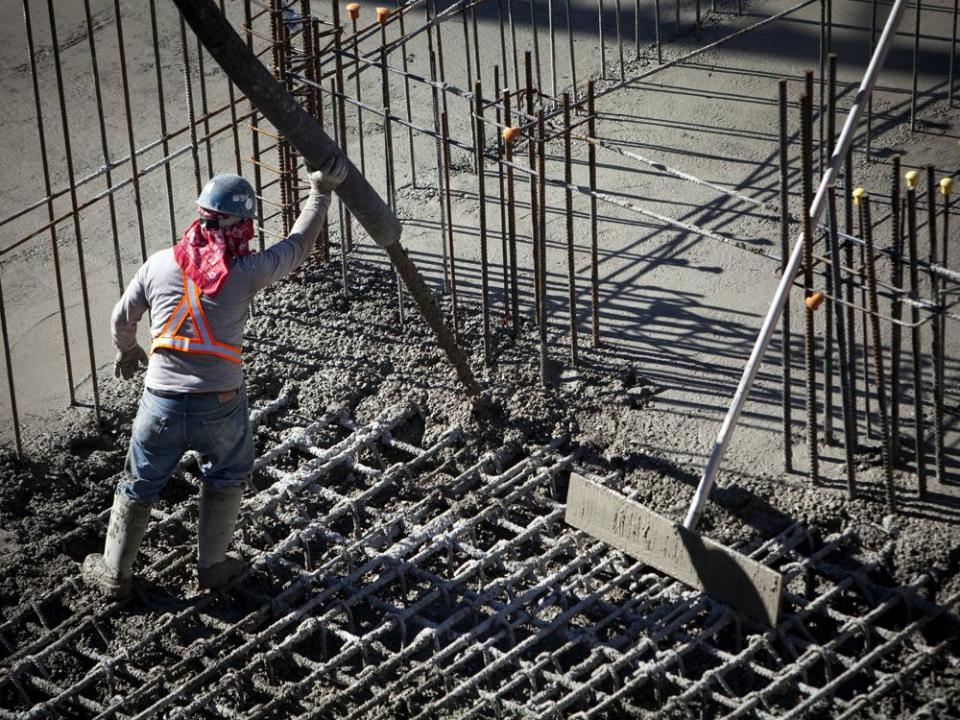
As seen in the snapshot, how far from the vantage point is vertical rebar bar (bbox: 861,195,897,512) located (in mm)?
7535

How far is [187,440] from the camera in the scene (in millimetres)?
8055

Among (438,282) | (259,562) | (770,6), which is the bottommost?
(259,562)

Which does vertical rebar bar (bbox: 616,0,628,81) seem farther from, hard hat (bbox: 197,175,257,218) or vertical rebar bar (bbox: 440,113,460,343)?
hard hat (bbox: 197,175,257,218)

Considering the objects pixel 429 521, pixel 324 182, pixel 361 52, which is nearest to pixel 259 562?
pixel 429 521

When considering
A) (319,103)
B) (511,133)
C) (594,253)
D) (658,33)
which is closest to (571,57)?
(658,33)

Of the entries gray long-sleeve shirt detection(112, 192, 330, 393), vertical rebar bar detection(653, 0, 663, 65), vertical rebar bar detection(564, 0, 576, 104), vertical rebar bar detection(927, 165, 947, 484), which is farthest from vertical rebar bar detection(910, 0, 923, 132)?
gray long-sleeve shirt detection(112, 192, 330, 393)

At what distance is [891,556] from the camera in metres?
7.90

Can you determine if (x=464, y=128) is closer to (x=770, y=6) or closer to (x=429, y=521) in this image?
(x=770, y=6)

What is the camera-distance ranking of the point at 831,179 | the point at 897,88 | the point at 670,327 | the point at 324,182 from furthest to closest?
the point at 897,88 < the point at 670,327 < the point at 324,182 < the point at 831,179

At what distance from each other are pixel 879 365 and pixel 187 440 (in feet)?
10.4

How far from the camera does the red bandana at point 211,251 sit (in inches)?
309

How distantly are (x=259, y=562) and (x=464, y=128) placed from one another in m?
4.10

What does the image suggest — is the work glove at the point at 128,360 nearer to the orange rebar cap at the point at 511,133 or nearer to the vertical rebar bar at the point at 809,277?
the orange rebar cap at the point at 511,133

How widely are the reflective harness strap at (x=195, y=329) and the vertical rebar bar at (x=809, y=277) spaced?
2.66m
